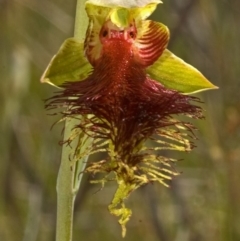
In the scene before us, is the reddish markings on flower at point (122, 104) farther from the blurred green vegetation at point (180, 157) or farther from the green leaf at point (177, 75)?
the blurred green vegetation at point (180, 157)

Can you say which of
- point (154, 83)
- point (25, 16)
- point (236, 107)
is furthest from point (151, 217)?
point (154, 83)

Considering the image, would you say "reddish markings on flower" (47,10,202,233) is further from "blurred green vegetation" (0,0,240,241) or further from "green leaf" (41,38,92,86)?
"blurred green vegetation" (0,0,240,241)

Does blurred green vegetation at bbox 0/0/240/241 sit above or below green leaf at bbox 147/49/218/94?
below

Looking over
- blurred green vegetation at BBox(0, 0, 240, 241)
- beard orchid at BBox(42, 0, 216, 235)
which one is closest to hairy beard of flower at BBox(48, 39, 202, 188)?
beard orchid at BBox(42, 0, 216, 235)

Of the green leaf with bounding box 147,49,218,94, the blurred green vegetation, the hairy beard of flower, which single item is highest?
the green leaf with bounding box 147,49,218,94

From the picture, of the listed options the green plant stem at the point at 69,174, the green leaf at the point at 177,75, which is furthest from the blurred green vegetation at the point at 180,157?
the green plant stem at the point at 69,174

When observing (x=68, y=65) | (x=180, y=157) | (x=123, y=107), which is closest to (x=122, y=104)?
(x=123, y=107)

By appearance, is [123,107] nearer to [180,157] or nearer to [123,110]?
[123,110]
